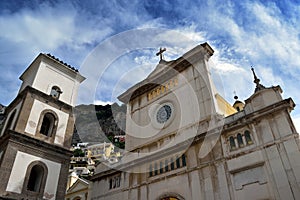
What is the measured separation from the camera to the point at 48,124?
18797 millimetres

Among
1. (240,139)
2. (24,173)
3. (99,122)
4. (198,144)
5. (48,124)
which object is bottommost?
(24,173)

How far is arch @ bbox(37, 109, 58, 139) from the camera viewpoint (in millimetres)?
17984

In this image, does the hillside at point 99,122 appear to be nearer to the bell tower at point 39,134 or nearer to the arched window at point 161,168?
the bell tower at point 39,134

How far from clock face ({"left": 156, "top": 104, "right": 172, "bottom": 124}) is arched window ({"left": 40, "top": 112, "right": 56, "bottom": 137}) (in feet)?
27.5

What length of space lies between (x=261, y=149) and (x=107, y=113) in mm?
78259

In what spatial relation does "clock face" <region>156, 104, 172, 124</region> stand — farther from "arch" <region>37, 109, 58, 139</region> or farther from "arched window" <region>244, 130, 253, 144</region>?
"arch" <region>37, 109, 58, 139</region>

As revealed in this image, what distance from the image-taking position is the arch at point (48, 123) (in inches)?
708

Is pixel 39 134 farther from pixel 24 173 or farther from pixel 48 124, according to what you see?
pixel 24 173

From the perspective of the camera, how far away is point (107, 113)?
88.5m

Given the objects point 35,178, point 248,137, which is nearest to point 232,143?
point 248,137

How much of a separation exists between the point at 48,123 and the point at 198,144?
37.4 feet

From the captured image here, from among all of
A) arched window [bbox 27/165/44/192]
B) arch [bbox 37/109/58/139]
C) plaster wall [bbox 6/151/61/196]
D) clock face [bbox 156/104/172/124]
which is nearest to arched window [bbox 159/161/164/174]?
clock face [bbox 156/104/172/124]

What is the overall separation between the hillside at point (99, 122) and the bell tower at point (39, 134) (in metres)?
62.5

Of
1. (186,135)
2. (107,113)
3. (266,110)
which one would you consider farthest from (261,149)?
(107,113)
